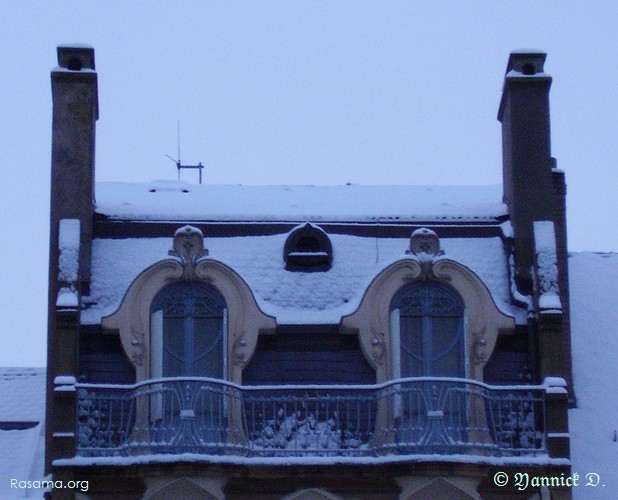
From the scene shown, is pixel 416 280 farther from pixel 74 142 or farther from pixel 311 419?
pixel 74 142

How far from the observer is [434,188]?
25.1 metres

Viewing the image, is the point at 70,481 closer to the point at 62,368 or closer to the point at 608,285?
the point at 62,368

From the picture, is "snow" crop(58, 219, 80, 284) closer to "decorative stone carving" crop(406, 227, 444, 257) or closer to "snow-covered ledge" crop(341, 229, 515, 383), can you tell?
"snow-covered ledge" crop(341, 229, 515, 383)

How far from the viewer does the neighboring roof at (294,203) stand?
23109 millimetres

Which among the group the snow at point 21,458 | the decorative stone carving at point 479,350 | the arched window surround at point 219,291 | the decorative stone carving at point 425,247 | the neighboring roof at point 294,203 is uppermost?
the neighboring roof at point 294,203

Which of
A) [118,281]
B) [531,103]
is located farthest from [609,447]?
[118,281]

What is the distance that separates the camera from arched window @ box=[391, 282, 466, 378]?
21.5 metres

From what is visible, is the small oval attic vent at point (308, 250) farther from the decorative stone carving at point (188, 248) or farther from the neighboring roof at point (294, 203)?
the decorative stone carving at point (188, 248)

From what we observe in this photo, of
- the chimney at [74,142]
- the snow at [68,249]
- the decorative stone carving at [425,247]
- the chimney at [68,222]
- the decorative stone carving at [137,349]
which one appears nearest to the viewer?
the chimney at [68,222]

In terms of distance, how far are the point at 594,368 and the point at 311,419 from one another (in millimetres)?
4837

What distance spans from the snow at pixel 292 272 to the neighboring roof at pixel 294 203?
0.39m

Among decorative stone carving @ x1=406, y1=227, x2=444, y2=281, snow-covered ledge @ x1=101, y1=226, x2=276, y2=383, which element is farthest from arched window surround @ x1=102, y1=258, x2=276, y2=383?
decorative stone carving @ x1=406, y1=227, x2=444, y2=281

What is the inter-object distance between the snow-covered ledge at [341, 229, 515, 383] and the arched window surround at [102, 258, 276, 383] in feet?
4.10

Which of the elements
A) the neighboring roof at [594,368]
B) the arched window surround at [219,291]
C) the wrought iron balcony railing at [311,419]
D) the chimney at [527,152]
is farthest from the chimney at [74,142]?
the neighboring roof at [594,368]
